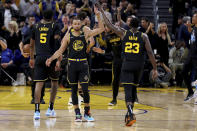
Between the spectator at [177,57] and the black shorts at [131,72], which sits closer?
the black shorts at [131,72]

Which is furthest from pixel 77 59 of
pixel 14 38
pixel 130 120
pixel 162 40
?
pixel 14 38

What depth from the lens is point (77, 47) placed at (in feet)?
29.3

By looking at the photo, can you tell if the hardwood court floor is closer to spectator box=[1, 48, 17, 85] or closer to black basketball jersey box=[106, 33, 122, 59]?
black basketball jersey box=[106, 33, 122, 59]

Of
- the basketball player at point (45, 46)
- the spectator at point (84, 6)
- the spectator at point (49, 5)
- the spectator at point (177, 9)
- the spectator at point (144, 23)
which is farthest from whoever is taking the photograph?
the spectator at point (177, 9)

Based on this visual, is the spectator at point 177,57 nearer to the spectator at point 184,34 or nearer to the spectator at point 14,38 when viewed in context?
the spectator at point 184,34

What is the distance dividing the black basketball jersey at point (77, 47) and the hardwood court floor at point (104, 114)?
1286 millimetres

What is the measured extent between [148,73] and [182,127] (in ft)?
31.0

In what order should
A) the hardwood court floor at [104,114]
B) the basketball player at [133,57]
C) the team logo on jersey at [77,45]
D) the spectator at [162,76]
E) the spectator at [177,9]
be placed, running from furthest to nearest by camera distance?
the spectator at [177,9] → the spectator at [162,76] → the team logo on jersey at [77,45] → the basketball player at [133,57] → the hardwood court floor at [104,114]

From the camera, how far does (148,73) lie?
17891 millimetres

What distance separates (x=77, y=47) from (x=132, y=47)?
1.07 m

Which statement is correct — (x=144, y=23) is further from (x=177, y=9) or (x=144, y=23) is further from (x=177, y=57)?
(x=177, y=9)

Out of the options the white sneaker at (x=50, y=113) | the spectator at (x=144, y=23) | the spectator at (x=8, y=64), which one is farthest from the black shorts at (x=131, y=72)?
the spectator at (x=8, y=64)

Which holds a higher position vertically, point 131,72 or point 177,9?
point 177,9

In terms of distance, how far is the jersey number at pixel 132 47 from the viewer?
8781mm
